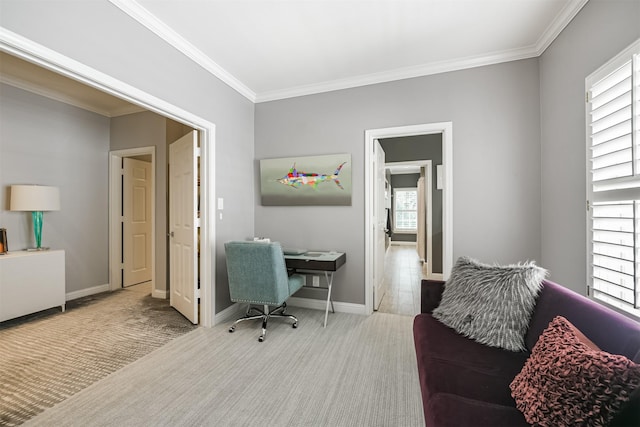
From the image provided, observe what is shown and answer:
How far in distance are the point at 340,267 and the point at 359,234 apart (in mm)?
446

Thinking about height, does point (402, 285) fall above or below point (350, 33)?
below

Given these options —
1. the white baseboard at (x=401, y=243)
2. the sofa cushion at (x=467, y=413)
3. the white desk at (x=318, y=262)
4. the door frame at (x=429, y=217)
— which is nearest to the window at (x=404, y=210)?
the white baseboard at (x=401, y=243)

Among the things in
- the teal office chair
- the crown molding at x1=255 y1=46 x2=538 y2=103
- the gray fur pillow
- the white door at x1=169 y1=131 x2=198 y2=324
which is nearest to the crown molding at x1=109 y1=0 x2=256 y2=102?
the crown molding at x1=255 y1=46 x2=538 y2=103

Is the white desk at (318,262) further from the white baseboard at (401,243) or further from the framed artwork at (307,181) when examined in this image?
the white baseboard at (401,243)

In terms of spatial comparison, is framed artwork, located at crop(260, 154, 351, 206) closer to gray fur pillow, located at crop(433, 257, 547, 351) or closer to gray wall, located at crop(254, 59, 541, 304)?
gray wall, located at crop(254, 59, 541, 304)

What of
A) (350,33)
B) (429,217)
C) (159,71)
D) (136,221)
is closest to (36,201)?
(136,221)

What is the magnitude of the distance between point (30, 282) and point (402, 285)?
15.1 ft

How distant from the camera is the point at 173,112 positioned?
2.30m

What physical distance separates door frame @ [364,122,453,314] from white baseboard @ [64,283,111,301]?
12.3ft

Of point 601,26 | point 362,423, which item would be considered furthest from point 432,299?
point 601,26

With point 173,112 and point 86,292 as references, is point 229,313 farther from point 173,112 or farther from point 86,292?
point 86,292

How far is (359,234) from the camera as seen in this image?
309 cm

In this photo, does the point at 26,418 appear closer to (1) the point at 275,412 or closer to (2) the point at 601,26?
(1) the point at 275,412

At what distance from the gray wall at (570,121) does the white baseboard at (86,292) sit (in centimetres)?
537
